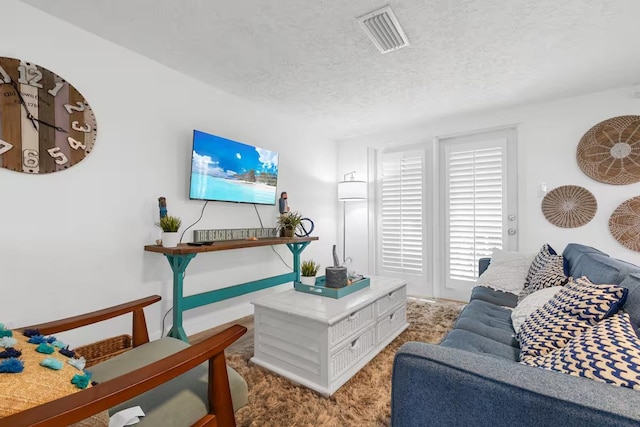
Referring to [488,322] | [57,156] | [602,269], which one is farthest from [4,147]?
[602,269]

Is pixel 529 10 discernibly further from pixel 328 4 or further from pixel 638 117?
pixel 638 117

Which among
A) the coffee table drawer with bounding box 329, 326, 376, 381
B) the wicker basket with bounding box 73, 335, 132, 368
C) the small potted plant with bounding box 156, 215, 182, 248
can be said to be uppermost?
the small potted plant with bounding box 156, 215, 182, 248

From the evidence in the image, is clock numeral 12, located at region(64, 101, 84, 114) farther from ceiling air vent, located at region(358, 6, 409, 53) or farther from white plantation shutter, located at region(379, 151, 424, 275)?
white plantation shutter, located at region(379, 151, 424, 275)

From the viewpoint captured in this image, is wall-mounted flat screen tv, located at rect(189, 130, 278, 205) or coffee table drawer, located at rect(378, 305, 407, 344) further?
wall-mounted flat screen tv, located at rect(189, 130, 278, 205)

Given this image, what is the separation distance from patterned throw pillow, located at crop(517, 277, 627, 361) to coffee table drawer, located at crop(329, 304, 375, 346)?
3.12 feet

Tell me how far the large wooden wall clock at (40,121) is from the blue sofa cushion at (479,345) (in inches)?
102

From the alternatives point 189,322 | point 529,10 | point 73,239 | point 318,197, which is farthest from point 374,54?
point 189,322

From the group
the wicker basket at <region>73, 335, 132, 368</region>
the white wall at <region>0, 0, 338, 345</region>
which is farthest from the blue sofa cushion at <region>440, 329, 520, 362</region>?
the white wall at <region>0, 0, 338, 345</region>

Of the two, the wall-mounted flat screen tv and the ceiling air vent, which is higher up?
the ceiling air vent

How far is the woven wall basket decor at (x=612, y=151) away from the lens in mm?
2752

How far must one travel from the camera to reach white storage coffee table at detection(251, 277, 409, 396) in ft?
5.81

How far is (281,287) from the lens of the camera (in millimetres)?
3643

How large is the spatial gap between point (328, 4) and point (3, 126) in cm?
201

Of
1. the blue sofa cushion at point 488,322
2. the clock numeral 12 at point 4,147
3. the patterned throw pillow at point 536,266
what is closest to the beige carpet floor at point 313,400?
the blue sofa cushion at point 488,322
